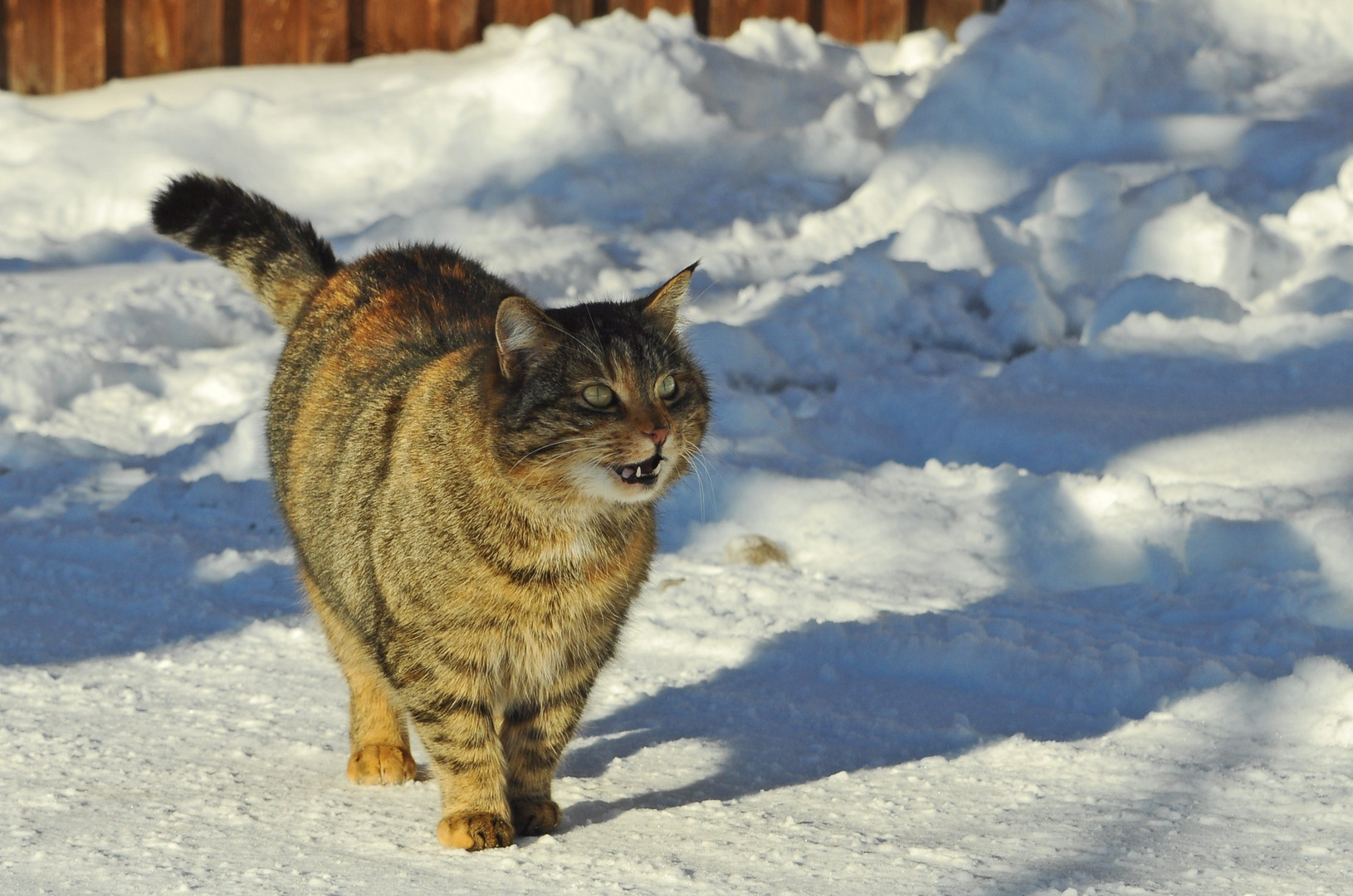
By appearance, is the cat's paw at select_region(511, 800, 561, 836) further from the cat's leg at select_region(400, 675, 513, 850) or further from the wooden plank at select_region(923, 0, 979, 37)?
the wooden plank at select_region(923, 0, 979, 37)

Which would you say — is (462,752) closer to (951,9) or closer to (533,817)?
(533,817)

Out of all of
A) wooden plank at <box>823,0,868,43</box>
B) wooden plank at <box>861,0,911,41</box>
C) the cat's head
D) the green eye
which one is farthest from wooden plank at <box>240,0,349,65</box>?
the green eye

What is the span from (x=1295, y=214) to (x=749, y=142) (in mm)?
2867

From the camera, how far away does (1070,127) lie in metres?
7.62

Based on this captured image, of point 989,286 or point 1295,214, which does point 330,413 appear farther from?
point 1295,214

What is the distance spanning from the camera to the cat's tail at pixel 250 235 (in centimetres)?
379

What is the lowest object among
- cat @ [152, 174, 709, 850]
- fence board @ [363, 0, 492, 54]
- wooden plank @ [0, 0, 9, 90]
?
wooden plank @ [0, 0, 9, 90]

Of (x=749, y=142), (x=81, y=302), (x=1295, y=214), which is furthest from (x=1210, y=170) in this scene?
(x=81, y=302)

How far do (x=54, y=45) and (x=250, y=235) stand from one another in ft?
17.1

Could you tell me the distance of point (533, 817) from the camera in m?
2.85

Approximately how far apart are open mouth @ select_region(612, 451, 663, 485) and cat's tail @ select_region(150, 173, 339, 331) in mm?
1409

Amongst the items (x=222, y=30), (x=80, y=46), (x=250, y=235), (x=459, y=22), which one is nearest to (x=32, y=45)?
(x=80, y=46)

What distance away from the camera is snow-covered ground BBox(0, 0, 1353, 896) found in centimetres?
282

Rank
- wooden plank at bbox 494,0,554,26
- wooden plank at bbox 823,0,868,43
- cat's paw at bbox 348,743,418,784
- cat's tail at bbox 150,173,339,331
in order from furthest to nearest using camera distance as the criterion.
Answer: wooden plank at bbox 823,0,868,43
wooden plank at bbox 494,0,554,26
cat's tail at bbox 150,173,339,331
cat's paw at bbox 348,743,418,784
